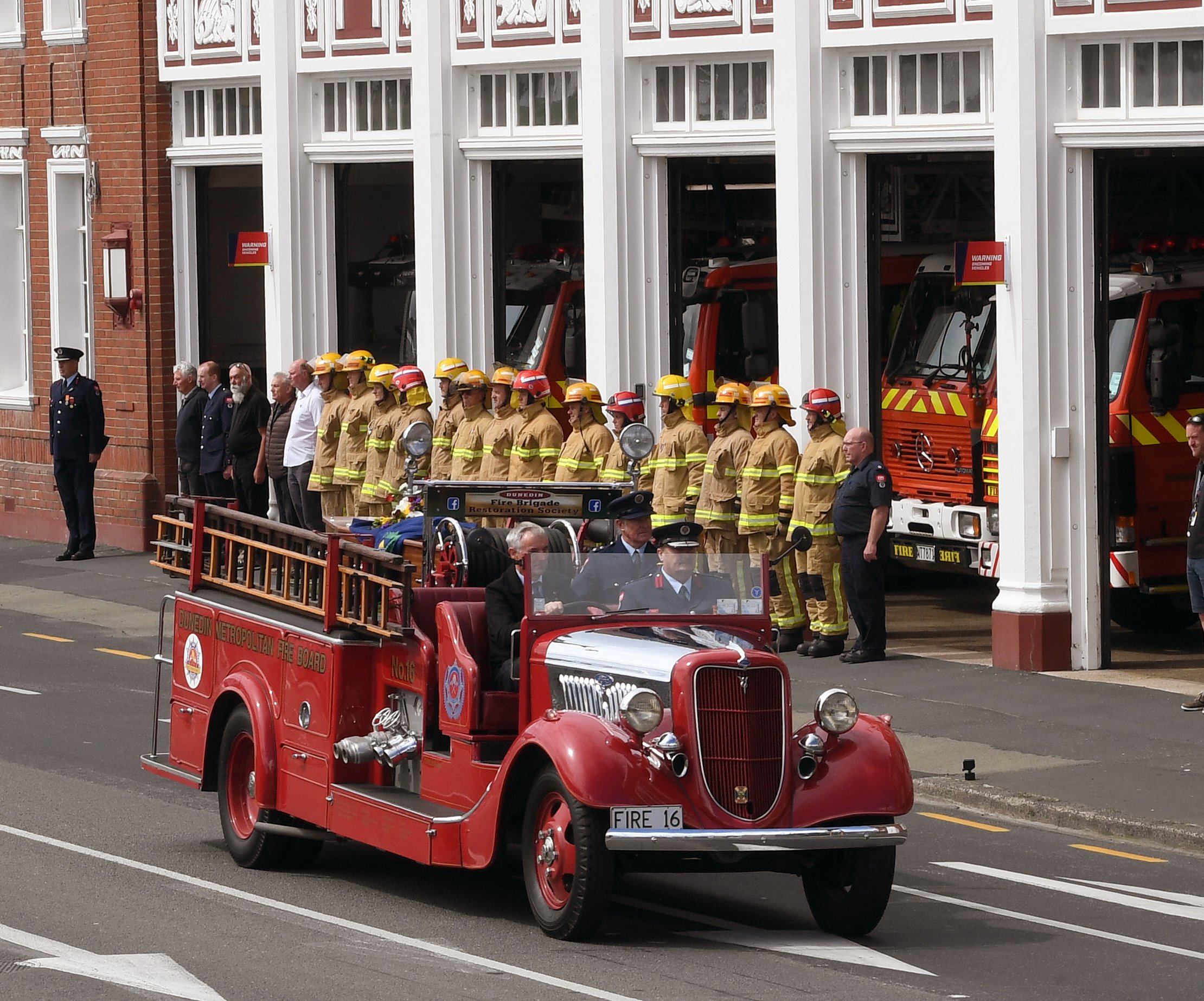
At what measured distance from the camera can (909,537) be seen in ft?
60.9

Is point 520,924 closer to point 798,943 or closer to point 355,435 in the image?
point 798,943

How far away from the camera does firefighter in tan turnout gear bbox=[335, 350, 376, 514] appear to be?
2069cm

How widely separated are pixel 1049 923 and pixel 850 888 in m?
1.00

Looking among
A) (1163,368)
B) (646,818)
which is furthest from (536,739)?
(1163,368)

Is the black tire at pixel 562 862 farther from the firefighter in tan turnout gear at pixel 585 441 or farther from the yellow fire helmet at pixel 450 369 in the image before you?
the yellow fire helmet at pixel 450 369

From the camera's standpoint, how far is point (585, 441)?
18.1 m

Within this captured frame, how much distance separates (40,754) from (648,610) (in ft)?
18.2

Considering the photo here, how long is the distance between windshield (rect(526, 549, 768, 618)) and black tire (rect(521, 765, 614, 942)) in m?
0.87

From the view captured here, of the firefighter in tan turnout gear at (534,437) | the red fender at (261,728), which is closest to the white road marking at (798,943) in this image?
the red fender at (261,728)

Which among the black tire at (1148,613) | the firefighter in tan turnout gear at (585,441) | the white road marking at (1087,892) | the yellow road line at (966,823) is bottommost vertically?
the yellow road line at (966,823)

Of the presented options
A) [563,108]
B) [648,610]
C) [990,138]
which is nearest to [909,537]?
[990,138]

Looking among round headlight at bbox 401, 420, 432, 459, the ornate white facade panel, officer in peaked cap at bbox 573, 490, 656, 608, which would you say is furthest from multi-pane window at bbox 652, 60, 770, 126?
officer in peaked cap at bbox 573, 490, 656, 608

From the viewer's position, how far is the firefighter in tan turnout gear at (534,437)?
18.8 meters

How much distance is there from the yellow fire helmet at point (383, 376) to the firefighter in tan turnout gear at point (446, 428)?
1.53 feet
